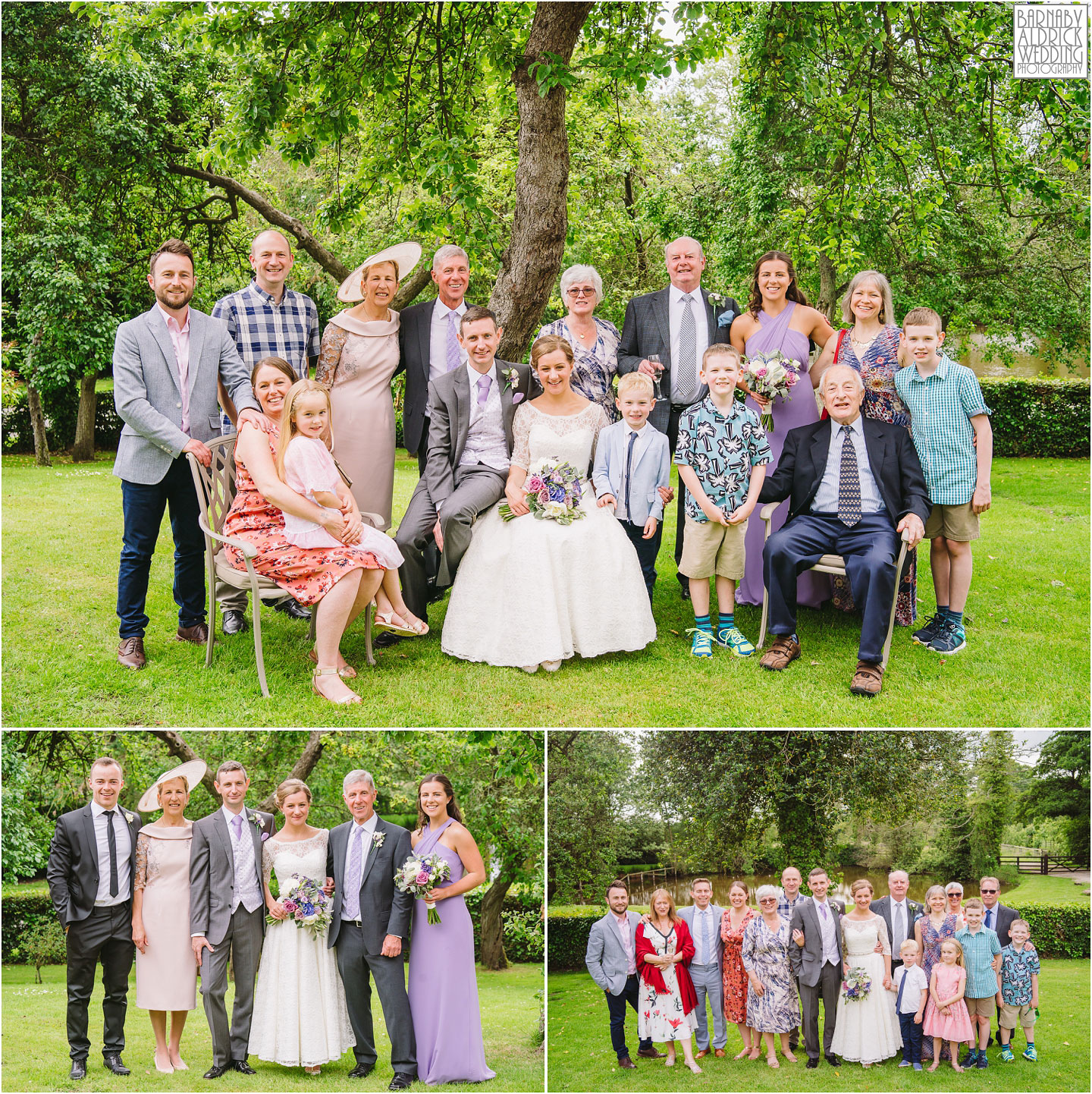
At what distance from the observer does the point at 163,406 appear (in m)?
5.98

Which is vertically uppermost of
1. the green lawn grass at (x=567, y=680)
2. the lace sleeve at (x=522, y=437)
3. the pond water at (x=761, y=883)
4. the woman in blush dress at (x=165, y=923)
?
the lace sleeve at (x=522, y=437)

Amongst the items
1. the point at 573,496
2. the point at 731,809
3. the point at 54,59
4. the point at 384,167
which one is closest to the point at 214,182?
the point at 54,59

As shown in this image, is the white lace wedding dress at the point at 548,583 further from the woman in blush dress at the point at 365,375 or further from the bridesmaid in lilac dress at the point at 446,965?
the bridesmaid in lilac dress at the point at 446,965

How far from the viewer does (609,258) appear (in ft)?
68.6

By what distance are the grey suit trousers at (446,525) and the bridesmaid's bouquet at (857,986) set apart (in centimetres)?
376

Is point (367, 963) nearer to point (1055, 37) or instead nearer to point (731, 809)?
point (731, 809)

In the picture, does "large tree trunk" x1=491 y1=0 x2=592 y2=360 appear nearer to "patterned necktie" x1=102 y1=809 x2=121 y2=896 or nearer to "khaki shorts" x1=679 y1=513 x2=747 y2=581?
"khaki shorts" x1=679 y1=513 x2=747 y2=581

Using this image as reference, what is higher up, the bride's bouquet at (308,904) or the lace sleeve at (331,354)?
the lace sleeve at (331,354)

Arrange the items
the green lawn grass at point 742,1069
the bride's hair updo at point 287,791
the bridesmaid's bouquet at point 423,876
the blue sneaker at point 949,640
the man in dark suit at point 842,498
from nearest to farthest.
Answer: the bridesmaid's bouquet at point 423,876 < the bride's hair updo at point 287,791 < the green lawn grass at point 742,1069 < the man in dark suit at point 842,498 < the blue sneaker at point 949,640

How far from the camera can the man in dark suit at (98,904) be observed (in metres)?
5.32

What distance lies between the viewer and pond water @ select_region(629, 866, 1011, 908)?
268 inches

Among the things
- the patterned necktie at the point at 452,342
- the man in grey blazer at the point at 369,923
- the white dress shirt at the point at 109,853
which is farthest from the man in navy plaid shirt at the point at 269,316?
the man in grey blazer at the point at 369,923

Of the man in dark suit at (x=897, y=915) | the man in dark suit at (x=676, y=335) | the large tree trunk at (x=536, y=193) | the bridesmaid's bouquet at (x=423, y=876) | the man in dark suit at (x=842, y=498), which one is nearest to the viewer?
the bridesmaid's bouquet at (x=423, y=876)

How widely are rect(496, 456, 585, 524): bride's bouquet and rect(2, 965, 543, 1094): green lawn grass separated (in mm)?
3073
